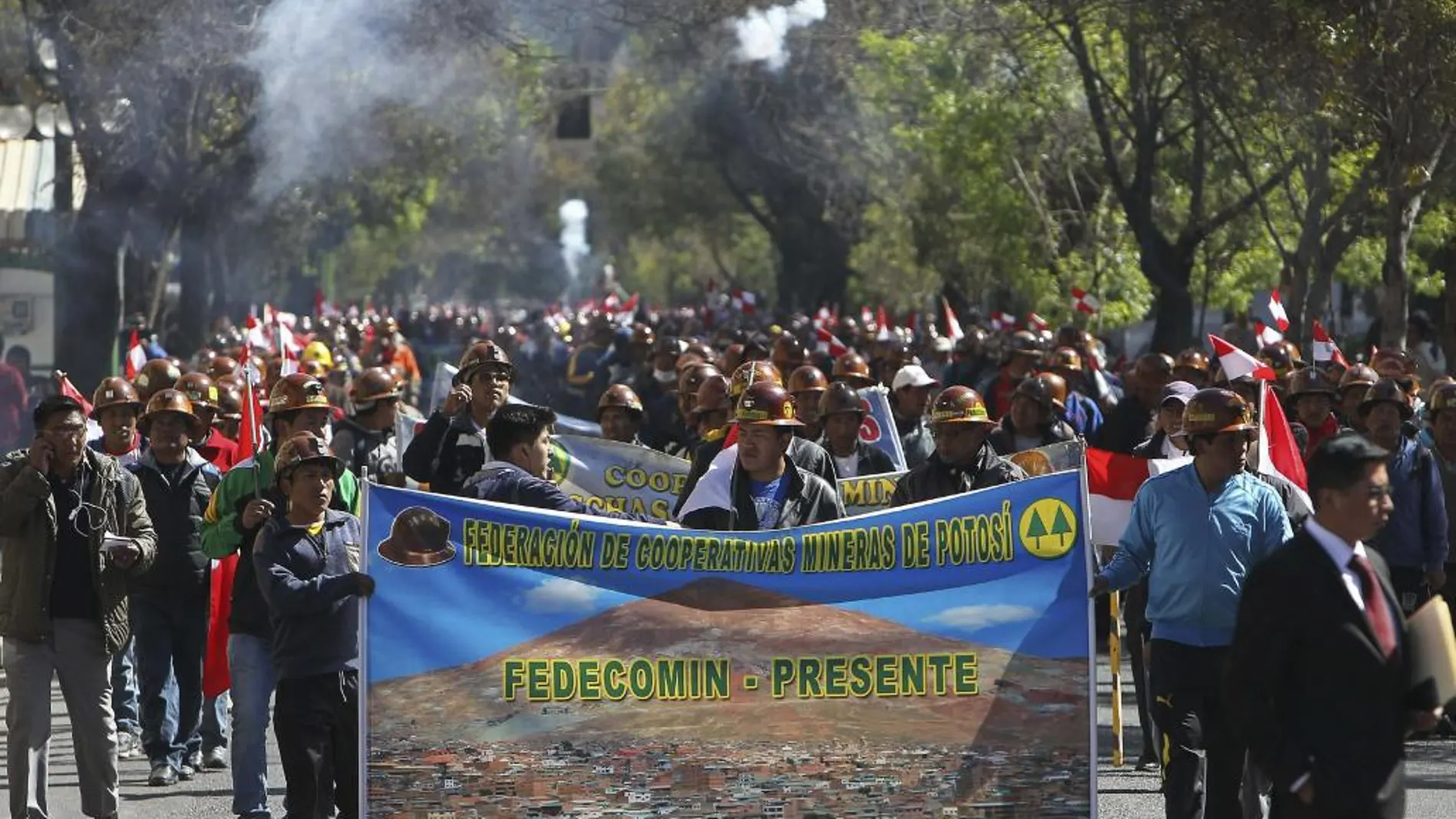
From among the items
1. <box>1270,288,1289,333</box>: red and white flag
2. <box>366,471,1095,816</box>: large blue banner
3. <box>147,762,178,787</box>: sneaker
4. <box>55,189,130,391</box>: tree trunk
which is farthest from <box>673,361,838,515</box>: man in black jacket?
<box>55,189,130,391</box>: tree trunk

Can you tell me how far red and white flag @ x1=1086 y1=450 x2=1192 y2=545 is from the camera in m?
10.5

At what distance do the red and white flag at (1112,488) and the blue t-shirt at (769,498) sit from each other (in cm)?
242

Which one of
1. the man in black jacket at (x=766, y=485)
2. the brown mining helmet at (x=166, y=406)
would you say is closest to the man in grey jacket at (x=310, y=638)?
the man in black jacket at (x=766, y=485)

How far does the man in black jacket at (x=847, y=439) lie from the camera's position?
1134 cm

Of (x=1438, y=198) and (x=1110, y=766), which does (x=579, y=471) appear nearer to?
(x=1110, y=766)

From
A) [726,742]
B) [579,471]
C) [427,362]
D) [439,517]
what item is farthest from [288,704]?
[427,362]

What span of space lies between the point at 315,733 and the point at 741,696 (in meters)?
1.43

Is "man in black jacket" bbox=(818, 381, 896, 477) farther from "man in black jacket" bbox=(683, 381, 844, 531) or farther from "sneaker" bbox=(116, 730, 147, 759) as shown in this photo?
"sneaker" bbox=(116, 730, 147, 759)

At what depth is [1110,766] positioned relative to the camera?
1050 centimetres

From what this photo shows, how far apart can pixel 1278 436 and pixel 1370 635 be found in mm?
4427

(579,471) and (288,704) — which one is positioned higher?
(579,471)

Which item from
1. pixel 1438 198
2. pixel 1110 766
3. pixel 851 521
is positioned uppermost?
pixel 1438 198

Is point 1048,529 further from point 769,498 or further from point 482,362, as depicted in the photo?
point 482,362

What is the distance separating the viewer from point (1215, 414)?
8008mm
